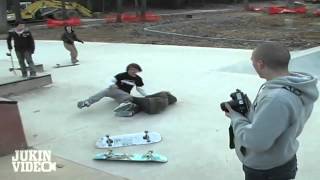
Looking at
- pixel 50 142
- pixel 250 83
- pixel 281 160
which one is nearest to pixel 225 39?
pixel 250 83

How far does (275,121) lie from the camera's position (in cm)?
263

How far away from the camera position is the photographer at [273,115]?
104 inches

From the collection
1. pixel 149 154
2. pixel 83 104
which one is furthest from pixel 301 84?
pixel 83 104

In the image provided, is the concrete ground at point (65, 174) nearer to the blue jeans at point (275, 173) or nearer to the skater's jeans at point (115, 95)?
the blue jeans at point (275, 173)

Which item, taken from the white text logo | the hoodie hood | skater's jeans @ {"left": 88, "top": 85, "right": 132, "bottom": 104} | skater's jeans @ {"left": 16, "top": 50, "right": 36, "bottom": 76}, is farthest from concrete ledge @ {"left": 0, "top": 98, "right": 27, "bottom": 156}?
skater's jeans @ {"left": 16, "top": 50, "right": 36, "bottom": 76}

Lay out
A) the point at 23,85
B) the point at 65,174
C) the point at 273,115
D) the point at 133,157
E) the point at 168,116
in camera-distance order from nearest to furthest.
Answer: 1. the point at 273,115
2. the point at 65,174
3. the point at 133,157
4. the point at 168,116
5. the point at 23,85

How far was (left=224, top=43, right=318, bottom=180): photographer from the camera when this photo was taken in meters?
2.65

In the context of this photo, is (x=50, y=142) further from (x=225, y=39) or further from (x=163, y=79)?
(x=225, y=39)

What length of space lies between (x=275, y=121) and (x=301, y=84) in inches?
10.2

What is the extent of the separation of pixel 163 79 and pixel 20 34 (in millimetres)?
3157

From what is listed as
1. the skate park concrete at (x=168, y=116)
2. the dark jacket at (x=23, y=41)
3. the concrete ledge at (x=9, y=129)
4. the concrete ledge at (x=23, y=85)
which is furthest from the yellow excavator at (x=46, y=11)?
the concrete ledge at (x=9, y=129)

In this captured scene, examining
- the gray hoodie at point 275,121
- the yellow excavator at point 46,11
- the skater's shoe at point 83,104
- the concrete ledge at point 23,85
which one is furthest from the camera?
the yellow excavator at point 46,11

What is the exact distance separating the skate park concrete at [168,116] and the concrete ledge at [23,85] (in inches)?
6.9

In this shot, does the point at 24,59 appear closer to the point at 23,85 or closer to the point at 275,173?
the point at 23,85
